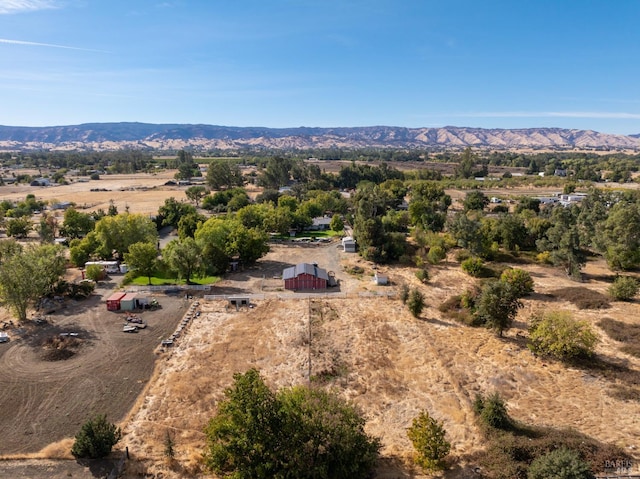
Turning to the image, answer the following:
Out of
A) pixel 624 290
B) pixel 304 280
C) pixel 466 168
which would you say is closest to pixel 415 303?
pixel 304 280

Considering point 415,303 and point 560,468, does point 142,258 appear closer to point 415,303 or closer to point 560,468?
point 415,303

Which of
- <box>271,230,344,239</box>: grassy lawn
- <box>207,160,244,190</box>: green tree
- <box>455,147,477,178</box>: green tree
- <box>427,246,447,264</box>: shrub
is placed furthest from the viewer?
<box>455,147,477,178</box>: green tree

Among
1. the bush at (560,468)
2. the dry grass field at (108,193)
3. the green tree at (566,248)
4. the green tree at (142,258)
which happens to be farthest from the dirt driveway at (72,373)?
the dry grass field at (108,193)

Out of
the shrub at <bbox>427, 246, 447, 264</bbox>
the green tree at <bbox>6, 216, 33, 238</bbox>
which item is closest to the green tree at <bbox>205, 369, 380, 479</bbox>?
the shrub at <bbox>427, 246, 447, 264</bbox>

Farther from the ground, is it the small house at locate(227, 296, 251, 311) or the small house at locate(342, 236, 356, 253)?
the small house at locate(342, 236, 356, 253)

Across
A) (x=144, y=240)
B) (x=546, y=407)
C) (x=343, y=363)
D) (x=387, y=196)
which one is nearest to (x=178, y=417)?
(x=343, y=363)

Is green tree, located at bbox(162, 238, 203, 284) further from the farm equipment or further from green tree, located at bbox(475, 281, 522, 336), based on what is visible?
green tree, located at bbox(475, 281, 522, 336)
